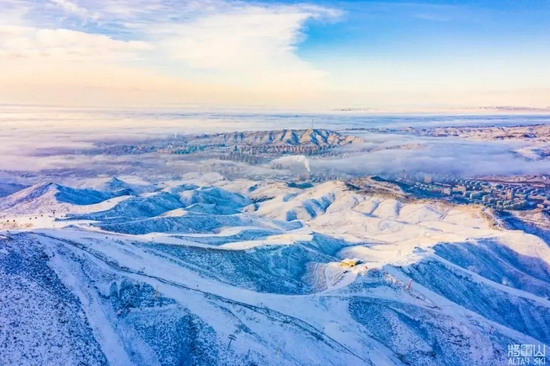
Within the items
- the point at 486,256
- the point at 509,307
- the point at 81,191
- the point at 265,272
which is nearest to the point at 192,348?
the point at 265,272

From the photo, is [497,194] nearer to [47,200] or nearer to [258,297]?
[258,297]

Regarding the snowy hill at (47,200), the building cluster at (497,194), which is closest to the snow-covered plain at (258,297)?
the snowy hill at (47,200)

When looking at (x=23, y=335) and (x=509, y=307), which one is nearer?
(x=23, y=335)

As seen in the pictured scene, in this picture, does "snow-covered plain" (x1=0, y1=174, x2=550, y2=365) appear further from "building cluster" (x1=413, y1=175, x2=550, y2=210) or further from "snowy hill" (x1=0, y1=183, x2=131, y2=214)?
"building cluster" (x1=413, y1=175, x2=550, y2=210)

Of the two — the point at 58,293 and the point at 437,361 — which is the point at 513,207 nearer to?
the point at 437,361

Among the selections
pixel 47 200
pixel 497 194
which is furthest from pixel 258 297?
pixel 497 194

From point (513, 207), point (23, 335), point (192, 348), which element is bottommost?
point (513, 207)

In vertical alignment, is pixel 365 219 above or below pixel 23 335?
below
